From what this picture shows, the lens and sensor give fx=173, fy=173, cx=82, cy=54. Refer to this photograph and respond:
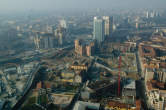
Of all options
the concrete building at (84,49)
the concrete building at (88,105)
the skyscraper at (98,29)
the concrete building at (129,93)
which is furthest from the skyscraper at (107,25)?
the concrete building at (88,105)

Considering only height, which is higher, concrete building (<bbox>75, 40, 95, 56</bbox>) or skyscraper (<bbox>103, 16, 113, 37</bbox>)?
skyscraper (<bbox>103, 16, 113, 37</bbox>)

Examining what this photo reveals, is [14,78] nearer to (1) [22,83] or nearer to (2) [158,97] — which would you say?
(1) [22,83]

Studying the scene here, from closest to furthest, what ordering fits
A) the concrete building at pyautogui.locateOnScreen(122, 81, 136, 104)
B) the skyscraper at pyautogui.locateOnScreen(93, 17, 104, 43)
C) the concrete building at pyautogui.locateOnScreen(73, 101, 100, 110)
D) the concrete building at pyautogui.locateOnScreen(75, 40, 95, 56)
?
the concrete building at pyautogui.locateOnScreen(73, 101, 100, 110) < the concrete building at pyautogui.locateOnScreen(122, 81, 136, 104) < the concrete building at pyautogui.locateOnScreen(75, 40, 95, 56) < the skyscraper at pyautogui.locateOnScreen(93, 17, 104, 43)

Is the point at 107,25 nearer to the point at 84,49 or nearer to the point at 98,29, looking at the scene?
the point at 98,29

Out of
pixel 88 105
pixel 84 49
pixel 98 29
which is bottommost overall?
pixel 88 105

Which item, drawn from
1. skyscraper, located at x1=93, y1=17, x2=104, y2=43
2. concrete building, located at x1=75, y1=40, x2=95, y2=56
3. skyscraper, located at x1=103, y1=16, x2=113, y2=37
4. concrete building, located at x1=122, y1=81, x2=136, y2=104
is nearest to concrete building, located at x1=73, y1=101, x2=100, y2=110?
concrete building, located at x1=122, y1=81, x2=136, y2=104

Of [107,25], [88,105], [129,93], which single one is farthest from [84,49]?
[88,105]

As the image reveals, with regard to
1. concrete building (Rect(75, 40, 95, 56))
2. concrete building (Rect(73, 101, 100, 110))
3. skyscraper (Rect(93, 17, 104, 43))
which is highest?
skyscraper (Rect(93, 17, 104, 43))

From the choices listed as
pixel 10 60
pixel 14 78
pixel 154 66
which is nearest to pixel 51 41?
pixel 10 60

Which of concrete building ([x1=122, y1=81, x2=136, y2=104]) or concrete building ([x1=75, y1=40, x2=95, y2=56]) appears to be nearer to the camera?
concrete building ([x1=122, y1=81, x2=136, y2=104])

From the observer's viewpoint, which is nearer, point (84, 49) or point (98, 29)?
point (84, 49)

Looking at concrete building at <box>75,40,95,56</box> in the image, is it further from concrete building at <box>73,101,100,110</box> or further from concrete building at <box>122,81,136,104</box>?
concrete building at <box>73,101,100,110</box>
